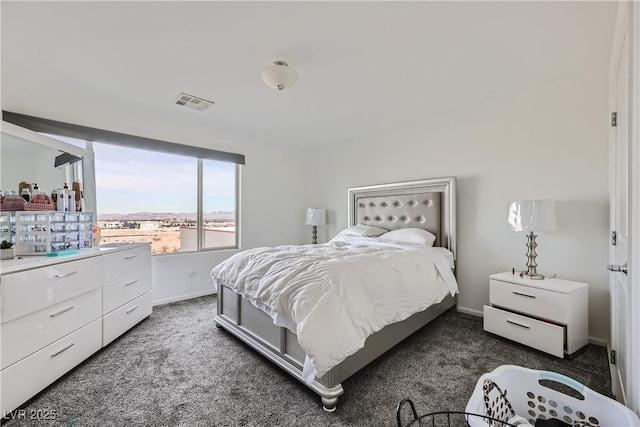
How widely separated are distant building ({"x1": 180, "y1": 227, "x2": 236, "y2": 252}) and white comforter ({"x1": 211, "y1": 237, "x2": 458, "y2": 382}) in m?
1.45

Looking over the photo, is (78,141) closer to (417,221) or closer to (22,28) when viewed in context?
(22,28)

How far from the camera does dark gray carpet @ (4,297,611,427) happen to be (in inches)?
56.6

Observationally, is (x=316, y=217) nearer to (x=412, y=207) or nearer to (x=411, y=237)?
(x=412, y=207)

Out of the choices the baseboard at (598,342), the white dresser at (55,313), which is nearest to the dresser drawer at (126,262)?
the white dresser at (55,313)

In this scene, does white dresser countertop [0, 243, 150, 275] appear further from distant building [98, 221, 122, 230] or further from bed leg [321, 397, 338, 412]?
bed leg [321, 397, 338, 412]

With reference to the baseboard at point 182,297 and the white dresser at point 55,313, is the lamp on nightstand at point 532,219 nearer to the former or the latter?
the white dresser at point 55,313

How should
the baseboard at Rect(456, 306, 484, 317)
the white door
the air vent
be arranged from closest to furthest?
the white door, the air vent, the baseboard at Rect(456, 306, 484, 317)

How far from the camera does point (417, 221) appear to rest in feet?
10.5

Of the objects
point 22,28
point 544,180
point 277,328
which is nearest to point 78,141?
point 22,28

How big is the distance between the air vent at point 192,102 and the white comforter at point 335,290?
1705 mm

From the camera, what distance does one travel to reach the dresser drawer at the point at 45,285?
1445 millimetres

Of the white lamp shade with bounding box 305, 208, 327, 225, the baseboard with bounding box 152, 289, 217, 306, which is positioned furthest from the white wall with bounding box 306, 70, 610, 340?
the baseboard with bounding box 152, 289, 217, 306

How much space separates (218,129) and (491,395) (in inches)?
154

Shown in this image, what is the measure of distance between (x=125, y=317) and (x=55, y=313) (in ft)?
2.46
